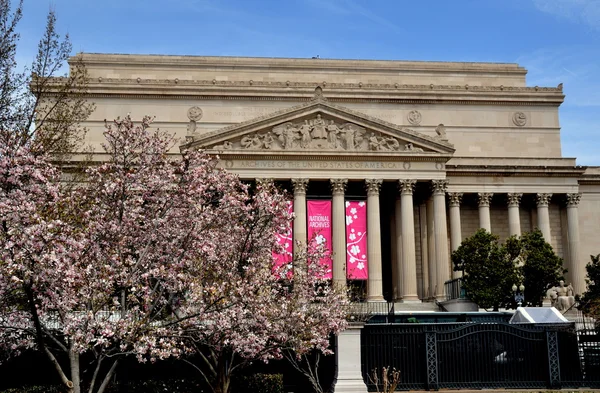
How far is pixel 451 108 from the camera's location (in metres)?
68.2

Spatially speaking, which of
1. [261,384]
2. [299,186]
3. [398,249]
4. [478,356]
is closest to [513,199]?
[398,249]

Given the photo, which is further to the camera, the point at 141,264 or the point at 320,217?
the point at 320,217

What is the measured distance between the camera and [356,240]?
173 feet

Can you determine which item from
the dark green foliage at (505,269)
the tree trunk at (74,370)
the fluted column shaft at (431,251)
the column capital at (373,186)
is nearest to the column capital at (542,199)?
the fluted column shaft at (431,251)

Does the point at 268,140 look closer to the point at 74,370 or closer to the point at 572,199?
the point at 572,199

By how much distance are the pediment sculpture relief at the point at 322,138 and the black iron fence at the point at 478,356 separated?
28.8m

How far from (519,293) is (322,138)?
60.8 feet

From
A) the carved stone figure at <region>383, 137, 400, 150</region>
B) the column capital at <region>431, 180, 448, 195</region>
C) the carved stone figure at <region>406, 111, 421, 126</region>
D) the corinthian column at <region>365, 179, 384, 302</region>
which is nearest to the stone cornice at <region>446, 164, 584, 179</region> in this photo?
the column capital at <region>431, 180, 448, 195</region>

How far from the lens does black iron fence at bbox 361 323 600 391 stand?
2552 cm

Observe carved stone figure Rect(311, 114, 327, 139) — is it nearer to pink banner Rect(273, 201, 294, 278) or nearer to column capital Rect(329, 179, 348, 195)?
column capital Rect(329, 179, 348, 195)

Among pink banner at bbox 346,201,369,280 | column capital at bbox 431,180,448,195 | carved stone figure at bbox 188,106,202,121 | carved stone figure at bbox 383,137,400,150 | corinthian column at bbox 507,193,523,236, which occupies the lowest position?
pink banner at bbox 346,201,369,280

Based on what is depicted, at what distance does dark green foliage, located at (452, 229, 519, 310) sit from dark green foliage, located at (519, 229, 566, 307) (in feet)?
4.79

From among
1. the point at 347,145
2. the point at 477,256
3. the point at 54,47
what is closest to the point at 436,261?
the point at 477,256

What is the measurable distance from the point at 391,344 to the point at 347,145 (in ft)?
98.9
